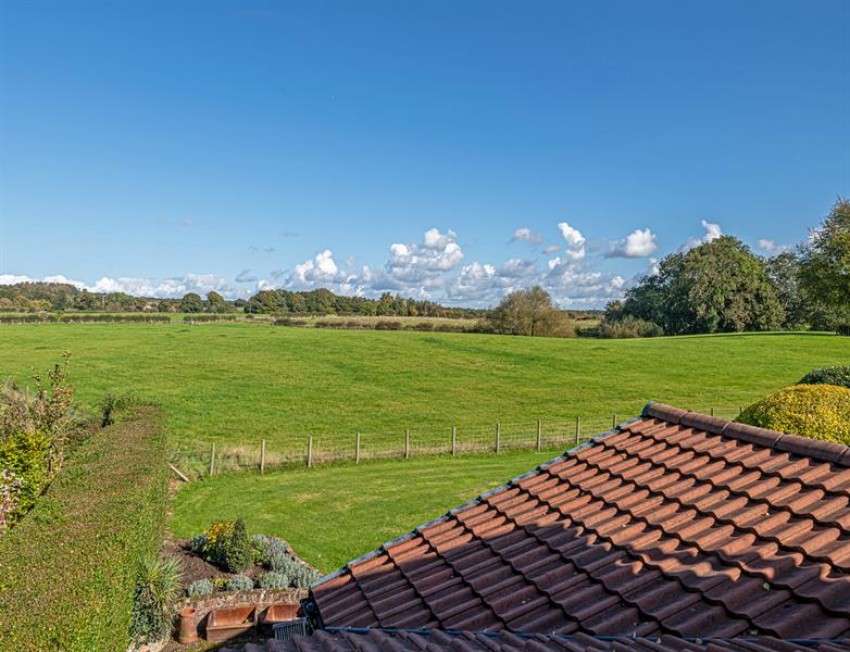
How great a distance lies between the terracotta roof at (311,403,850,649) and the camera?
153 inches

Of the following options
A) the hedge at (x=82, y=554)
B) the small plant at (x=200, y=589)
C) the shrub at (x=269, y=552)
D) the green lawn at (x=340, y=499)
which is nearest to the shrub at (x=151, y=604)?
the hedge at (x=82, y=554)

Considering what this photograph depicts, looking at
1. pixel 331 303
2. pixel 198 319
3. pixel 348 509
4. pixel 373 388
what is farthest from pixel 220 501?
pixel 331 303

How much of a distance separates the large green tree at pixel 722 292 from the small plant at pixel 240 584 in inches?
2856

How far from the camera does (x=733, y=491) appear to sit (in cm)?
534

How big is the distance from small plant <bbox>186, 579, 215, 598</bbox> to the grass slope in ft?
53.6

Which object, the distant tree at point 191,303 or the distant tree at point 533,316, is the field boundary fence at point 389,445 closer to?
the distant tree at point 533,316

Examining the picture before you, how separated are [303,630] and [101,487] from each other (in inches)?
201

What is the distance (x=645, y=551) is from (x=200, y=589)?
8.62 m

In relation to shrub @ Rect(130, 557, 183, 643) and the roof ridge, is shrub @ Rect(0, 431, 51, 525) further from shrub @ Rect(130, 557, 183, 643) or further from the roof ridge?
the roof ridge

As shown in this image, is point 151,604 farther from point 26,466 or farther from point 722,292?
point 722,292

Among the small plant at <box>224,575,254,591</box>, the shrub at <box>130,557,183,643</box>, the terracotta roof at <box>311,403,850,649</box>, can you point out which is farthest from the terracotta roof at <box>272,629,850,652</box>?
the small plant at <box>224,575,254,591</box>

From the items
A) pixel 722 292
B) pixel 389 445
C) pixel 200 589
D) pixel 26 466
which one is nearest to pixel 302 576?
pixel 200 589

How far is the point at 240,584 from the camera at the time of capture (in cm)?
1045

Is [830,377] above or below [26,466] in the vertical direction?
above
